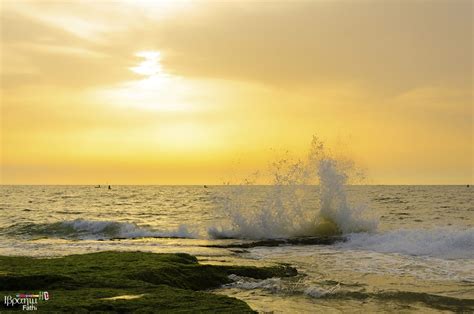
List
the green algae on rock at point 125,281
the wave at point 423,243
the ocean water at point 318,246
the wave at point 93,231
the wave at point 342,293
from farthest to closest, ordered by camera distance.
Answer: the wave at point 93,231 → the wave at point 423,243 → the ocean water at point 318,246 → the wave at point 342,293 → the green algae on rock at point 125,281

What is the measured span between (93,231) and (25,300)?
27.8m

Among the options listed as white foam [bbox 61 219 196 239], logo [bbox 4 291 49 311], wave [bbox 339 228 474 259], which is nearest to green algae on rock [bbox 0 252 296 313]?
logo [bbox 4 291 49 311]

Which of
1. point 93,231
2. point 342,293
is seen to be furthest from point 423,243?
point 93,231

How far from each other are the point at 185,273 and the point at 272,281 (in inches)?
103

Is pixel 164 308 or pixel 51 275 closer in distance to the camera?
pixel 164 308

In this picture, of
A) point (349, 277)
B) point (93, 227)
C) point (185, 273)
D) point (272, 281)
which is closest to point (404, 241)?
point (349, 277)

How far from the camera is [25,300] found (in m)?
8.75

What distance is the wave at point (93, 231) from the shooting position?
31875mm

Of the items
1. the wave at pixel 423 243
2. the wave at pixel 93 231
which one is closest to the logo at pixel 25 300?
the wave at pixel 423 243

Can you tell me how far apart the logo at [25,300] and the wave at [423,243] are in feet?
54.6

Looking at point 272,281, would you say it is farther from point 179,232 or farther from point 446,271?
point 179,232

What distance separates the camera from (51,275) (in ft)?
35.9

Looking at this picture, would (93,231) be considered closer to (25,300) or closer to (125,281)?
(125,281)

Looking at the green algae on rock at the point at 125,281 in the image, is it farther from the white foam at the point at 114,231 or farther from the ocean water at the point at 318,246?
the white foam at the point at 114,231
